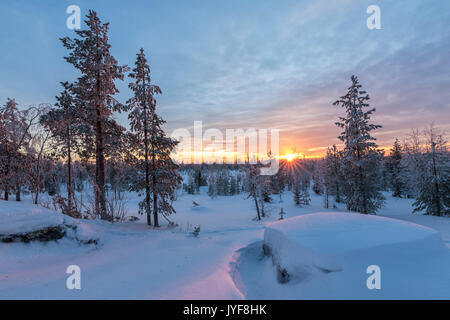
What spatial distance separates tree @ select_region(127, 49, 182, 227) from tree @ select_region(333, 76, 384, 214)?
1698 centimetres

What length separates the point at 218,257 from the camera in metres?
6.96

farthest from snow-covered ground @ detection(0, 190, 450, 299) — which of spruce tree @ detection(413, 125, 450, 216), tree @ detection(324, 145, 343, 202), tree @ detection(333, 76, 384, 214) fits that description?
Answer: tree @ detection(324, 145, 343, 202)

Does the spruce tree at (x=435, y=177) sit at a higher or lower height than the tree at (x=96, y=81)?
lower

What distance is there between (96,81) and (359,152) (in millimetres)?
22808

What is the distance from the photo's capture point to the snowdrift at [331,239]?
4277 millimetres

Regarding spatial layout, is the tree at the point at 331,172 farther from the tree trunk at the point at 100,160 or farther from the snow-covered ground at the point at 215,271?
the tree trunk at the point at 100,160

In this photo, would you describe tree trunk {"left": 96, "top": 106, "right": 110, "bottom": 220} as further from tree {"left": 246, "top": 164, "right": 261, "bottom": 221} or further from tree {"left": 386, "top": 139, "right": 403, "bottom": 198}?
tree {"left": 386, "top": 139, "right": 403, "bottom": 198}

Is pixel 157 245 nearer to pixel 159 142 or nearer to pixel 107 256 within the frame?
pixel 107 256

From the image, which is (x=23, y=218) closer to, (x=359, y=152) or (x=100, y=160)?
(x=100, y=160)

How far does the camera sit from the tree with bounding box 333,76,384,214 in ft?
58.4

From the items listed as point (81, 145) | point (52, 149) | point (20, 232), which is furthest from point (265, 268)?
point (52, 149)

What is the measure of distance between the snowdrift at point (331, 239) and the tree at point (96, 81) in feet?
36.4

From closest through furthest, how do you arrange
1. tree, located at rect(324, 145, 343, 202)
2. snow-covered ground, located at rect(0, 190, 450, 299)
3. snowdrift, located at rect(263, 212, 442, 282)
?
snow-covered ground, located at rect(0, 190, 450, 299)
snowdrift, located at rect(263, 212, 442, 282)
tree, located at rect(324, 145, 343, 202)

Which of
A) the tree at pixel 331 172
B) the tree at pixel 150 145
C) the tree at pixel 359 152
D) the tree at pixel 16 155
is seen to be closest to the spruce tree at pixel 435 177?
the tree at pixel 359 152
